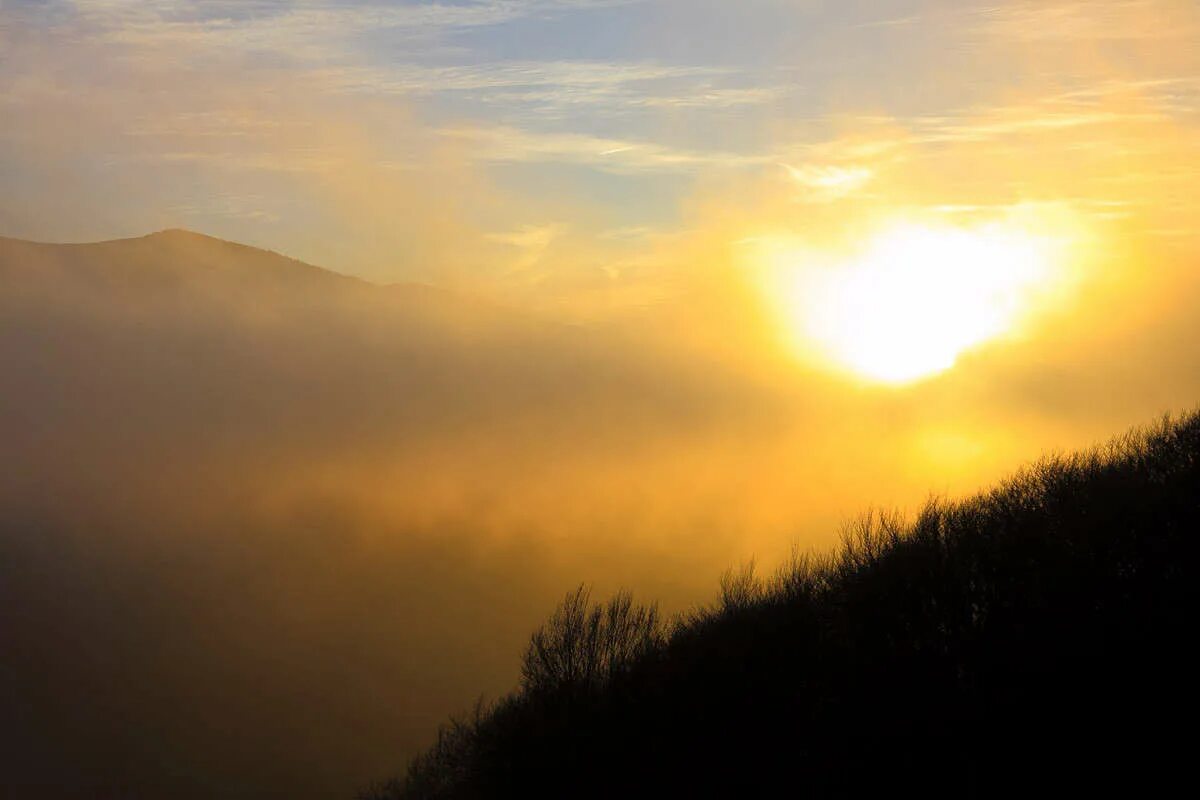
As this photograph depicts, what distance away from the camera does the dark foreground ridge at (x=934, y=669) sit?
10.4m

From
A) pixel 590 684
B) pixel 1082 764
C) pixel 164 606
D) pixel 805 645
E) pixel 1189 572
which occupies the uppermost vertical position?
pixel 1189 572

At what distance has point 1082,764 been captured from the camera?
988cm

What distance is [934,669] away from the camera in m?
12.6

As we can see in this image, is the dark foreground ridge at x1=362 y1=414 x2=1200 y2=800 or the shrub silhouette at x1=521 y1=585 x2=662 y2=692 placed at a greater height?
the dark foreground ridge at x1=362 y1=414 x2=1200 y2=800

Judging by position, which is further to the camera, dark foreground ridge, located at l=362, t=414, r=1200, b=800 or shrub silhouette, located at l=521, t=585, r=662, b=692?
shrub silhouette, located at l=521, t=585, r=662, b=692

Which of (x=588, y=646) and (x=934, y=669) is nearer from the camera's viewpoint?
(x=934, y=669)

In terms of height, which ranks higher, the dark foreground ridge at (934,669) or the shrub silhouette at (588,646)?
the dark foreground ridge at (934,669)

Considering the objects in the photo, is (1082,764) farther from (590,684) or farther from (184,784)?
(184,784)

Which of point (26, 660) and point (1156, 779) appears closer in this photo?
point (1156, 779)

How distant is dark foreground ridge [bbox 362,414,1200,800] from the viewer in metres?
10.4

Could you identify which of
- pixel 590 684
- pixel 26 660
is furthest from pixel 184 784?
pixel 590 684

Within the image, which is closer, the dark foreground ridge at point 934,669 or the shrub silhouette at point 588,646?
the dark foreground ridge at point 934,669

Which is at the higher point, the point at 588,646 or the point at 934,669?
the point at 934,669

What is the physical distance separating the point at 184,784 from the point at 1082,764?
14941cm
